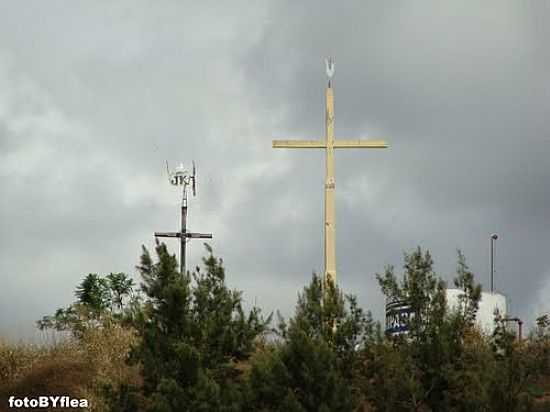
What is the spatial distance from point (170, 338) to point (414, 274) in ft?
20.9

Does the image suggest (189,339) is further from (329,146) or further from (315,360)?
(329,146)

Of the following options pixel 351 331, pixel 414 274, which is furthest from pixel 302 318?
pixel 414 274

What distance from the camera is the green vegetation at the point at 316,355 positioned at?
85.9 feet

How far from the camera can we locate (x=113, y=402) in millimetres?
27578

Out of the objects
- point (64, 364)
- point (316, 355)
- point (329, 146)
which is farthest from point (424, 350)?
point (64, 364)

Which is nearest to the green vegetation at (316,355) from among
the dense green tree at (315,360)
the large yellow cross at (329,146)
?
the dense green tree at (315,360)

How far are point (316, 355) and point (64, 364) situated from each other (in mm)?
16225

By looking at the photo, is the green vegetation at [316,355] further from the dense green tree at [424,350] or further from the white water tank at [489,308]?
the white water tank at [489,308]

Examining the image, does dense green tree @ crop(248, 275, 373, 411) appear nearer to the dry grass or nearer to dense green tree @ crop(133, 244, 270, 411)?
dense green tree @ crop(133, 244, 270, 411)

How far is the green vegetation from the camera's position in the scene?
85.9ft

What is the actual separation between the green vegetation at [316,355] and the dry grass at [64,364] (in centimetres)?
880

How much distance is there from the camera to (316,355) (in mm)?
26422

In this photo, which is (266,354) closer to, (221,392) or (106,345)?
(221,392)

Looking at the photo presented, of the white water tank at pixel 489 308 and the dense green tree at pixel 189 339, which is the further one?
the white water tank at pixel 489 308
